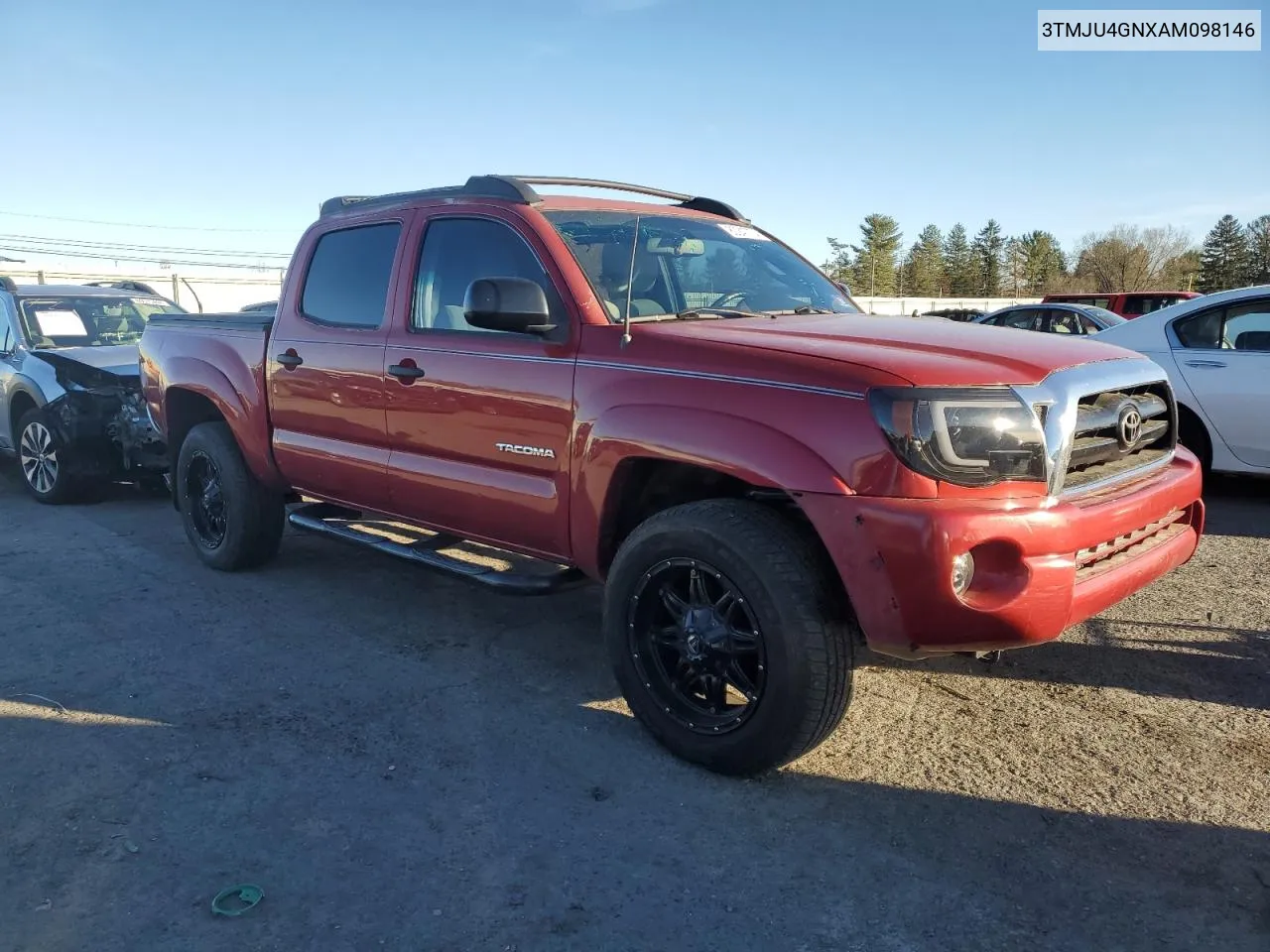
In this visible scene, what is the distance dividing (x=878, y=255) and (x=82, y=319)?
8936 cm

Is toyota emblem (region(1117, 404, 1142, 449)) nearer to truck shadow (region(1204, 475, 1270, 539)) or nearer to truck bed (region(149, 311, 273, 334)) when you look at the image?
truck shadow (region(1204, 475, 1270, 539))

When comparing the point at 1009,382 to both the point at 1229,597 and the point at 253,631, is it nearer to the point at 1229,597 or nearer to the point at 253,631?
the point at 1229,597

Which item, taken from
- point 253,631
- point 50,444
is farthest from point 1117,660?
point 50,444

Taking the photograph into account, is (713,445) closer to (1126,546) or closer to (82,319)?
(1126,546)

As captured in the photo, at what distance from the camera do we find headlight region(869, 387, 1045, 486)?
2754 millimetres

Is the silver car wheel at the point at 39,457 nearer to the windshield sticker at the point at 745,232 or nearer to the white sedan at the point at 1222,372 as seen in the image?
the windshield sticker at the point at 745,232

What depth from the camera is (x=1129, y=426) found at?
10.8 ft

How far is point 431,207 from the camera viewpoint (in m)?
4.34

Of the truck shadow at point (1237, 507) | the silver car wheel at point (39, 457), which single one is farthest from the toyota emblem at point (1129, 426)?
the silver car wheel at point (39, 457)

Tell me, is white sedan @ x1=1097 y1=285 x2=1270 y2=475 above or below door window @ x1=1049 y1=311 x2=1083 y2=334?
below

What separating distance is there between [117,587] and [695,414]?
3.94m

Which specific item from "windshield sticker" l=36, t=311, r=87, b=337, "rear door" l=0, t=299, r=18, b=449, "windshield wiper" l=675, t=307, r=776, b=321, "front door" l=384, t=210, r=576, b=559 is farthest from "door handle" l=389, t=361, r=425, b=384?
"windshield sticker" l=36, t=311, r=87, b=337

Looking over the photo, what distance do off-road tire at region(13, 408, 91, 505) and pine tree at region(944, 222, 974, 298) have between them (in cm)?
9452

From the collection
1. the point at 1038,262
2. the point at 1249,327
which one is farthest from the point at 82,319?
the point at 1038,262
